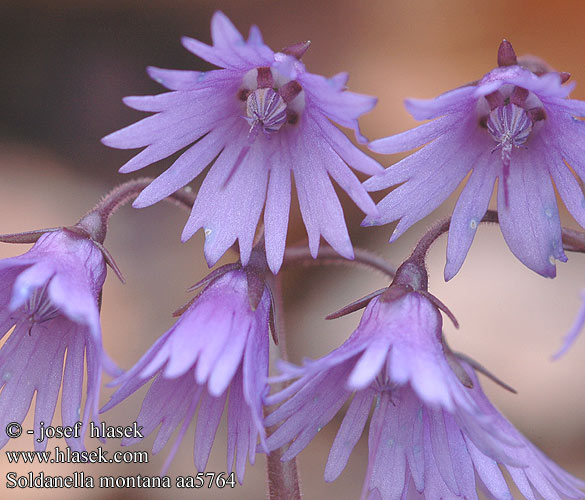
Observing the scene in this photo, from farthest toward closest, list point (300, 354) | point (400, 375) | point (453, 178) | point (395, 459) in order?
1. point (300, 354)
2. point (453, 178)
3. point (395, 459)
4. point (400, 375)

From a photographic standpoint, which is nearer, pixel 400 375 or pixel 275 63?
pixel 400 375

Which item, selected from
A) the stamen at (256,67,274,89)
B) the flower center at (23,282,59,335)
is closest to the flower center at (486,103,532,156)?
the stamen at (256,67,274,89)

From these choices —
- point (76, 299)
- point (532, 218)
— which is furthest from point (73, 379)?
point (532, 218)

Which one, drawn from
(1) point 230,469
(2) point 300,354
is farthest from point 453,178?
(2) point 300,354

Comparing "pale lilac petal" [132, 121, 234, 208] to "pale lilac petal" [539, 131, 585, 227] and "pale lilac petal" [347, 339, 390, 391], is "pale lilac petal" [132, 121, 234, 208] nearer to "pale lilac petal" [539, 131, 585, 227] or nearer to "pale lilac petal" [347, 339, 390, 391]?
"pale lilac petal" [347, 339, 390, 391]

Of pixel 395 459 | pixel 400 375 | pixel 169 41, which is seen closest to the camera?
pixel 400 375

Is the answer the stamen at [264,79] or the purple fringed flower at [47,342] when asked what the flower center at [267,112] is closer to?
the stamen at [264,79]

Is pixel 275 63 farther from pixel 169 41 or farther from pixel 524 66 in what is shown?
pixel 169 41
